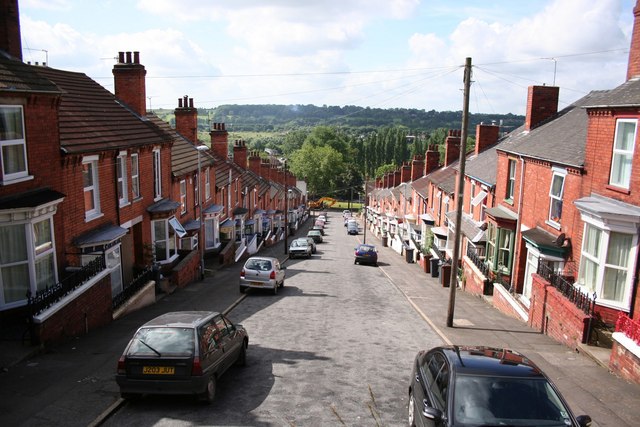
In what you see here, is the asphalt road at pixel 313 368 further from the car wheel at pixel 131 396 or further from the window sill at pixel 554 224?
the window sill at pixel 554 224

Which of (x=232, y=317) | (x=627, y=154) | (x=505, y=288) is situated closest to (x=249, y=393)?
(x=232, y=317)

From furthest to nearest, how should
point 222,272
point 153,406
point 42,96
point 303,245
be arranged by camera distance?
point 303,245 → point 222,272 → point 42,96 → point 153,406

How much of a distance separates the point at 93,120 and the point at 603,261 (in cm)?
1674

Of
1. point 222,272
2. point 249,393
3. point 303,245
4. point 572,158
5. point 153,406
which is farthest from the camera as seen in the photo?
point 303,245

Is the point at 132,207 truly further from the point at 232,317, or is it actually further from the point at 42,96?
the point at 42,96

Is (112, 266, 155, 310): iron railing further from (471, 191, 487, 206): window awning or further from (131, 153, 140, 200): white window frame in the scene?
(471, 191, 487, 206): window awning

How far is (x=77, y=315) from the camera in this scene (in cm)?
1353

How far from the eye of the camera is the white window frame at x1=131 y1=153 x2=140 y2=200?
2014 centimetres

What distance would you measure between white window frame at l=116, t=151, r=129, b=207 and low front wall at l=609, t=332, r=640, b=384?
15944 millimetres

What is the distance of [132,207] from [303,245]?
906 inches

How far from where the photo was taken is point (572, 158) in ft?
54.4

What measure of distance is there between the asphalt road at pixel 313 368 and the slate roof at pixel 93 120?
7308mm

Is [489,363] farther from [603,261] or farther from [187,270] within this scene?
[187,270]

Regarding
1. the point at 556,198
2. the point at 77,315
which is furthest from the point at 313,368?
the point at 556,198
